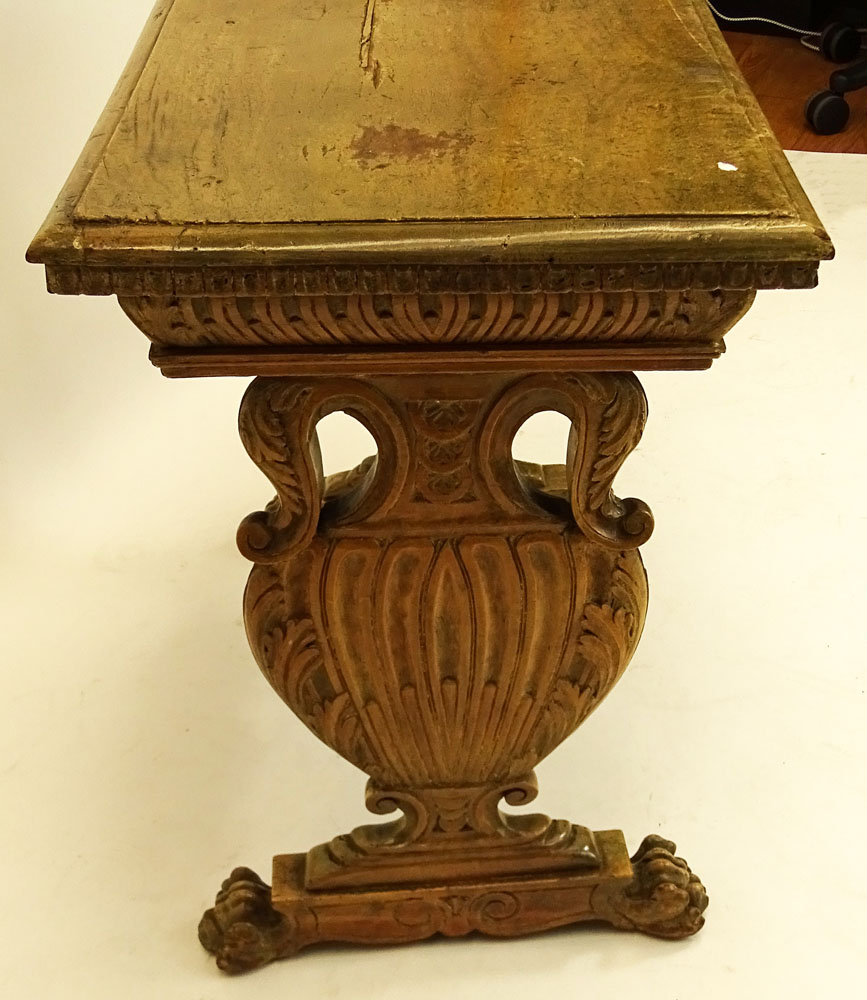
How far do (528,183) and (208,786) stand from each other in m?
0.69

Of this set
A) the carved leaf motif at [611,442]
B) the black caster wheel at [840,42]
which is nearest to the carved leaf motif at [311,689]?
the carved leaf motif at [611,442]

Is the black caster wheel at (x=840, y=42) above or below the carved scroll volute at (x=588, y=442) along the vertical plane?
below

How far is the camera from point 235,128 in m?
0.72

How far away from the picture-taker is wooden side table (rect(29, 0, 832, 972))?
24.4 inches

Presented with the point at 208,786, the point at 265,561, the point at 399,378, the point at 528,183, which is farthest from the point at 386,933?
the point at 528,183

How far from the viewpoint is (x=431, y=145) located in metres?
0.70

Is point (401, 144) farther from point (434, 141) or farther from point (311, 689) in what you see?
point (311, 689)

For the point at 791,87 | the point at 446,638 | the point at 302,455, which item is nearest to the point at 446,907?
the point at 446,638

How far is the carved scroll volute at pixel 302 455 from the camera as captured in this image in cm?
72

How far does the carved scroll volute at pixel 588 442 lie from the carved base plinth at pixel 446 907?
12.6 inches

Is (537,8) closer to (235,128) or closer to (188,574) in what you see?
(235,128)

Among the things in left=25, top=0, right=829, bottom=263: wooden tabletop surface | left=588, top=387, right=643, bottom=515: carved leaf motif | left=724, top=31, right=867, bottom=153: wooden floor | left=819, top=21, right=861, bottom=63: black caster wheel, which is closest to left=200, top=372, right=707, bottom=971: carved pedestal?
left=588, top=387, right=643, bottom=515: carved leaf motif

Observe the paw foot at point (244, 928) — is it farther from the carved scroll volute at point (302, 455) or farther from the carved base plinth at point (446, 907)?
the carved scroll volute at point (302, 455)

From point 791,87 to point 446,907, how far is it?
80.4 inches
